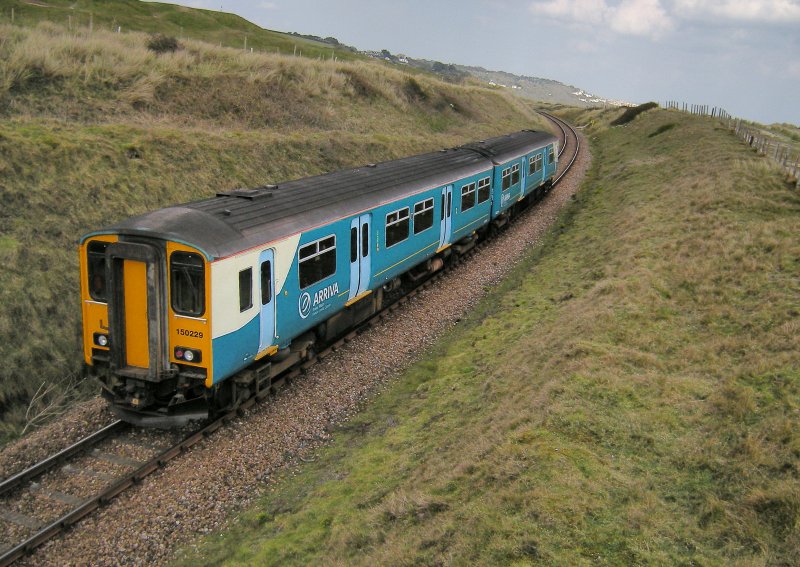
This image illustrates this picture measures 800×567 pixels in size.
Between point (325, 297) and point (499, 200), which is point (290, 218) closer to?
point (325, 297)

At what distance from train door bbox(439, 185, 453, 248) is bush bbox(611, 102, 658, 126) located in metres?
46.5

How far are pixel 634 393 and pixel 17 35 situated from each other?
24.3 metres

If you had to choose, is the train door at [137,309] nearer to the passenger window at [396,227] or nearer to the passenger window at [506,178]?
the passenger window at [396,227]

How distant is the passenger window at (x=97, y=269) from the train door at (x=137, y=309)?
1.16 ft

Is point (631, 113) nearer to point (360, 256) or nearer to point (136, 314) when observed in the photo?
point (360, 256)

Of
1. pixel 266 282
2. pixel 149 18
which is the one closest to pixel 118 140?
pixel 266 282

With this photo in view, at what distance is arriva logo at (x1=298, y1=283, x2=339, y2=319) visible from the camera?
1136 centimetres

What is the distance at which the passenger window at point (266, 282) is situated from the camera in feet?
33.5

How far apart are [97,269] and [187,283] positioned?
159 cm

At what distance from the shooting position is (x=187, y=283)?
9.19 meters

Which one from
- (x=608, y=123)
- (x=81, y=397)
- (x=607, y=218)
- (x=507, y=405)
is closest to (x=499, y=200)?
(x=607, y=218)

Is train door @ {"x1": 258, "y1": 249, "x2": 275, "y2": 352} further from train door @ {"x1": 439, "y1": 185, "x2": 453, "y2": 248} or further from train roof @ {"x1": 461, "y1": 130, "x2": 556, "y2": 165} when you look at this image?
train roof @ {"x1": 461, "y1": 130, "x2": 556, "y2": 165}

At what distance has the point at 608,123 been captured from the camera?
6078 cm

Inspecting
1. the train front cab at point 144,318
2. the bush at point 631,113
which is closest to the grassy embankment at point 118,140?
the train front cab at point 144,318
